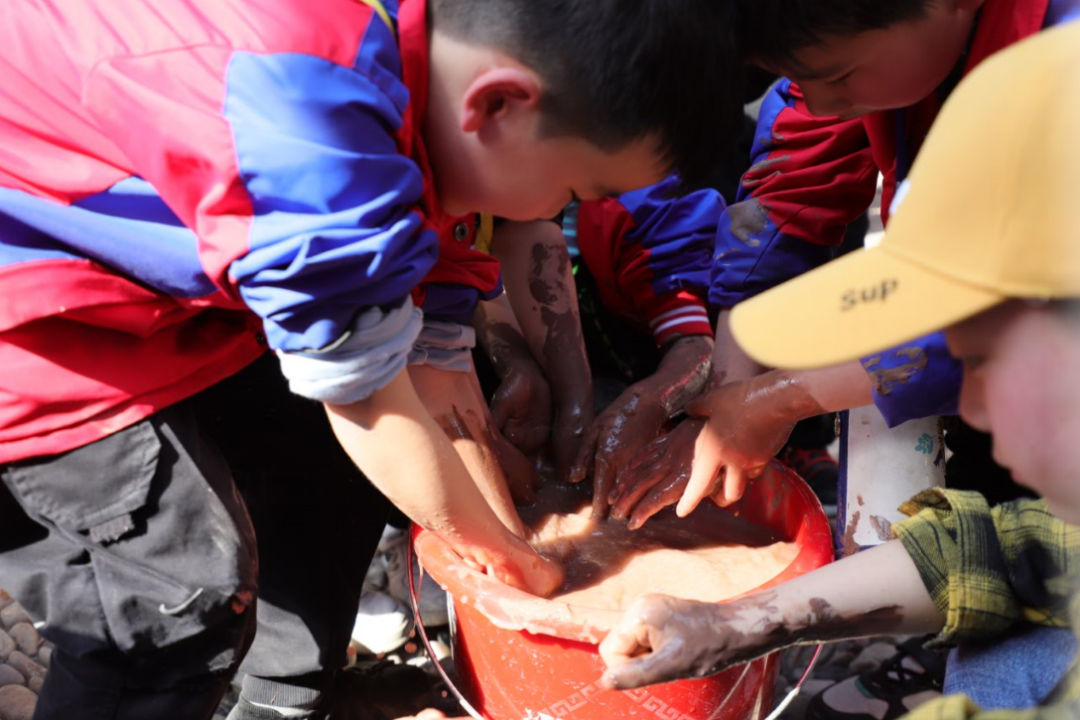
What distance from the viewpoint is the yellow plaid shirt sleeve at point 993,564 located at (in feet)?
3.49

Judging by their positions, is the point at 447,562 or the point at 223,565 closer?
the point at 223,565

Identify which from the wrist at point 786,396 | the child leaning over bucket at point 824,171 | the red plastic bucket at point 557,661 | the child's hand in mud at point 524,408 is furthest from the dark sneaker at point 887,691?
the child's hand in mud at point 524,408

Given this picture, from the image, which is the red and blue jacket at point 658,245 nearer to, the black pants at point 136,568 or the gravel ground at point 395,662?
the gravel ground at point 395,662

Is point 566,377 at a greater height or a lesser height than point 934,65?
lesser

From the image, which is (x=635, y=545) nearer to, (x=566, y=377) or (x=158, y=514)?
(x=566, y=377)

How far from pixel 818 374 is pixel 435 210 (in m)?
0.63

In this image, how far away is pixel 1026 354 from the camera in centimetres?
75

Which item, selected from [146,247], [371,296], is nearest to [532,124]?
[371,296]

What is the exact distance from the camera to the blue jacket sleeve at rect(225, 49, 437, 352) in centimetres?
95

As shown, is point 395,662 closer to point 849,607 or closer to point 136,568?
point 136,568

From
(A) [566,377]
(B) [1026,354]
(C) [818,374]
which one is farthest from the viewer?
(A) [566,377]

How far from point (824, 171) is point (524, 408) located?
A: 0.67 metres

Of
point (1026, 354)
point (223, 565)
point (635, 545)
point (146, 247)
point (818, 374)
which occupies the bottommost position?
point (635, 545)

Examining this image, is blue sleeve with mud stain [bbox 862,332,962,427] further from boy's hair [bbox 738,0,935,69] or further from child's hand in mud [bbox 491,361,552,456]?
child's hand in mud [bbox 491,361,552,456]
